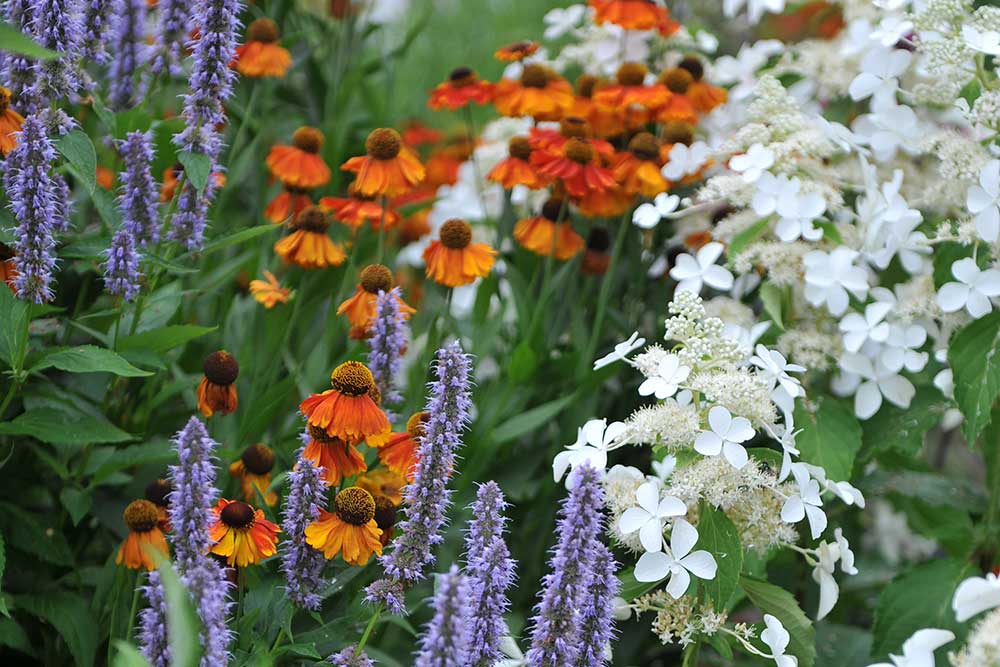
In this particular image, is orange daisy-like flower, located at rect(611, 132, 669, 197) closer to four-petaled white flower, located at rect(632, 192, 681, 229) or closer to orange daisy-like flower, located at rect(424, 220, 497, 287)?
four-petaled white flower, located at rect(632, 192, 681, 229)

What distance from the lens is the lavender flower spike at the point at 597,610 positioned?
1.26m

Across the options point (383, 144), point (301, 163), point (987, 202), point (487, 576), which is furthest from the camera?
point (301, 163)

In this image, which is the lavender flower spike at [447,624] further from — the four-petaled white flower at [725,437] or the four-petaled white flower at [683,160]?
the four-petaled white flower at [683,160]

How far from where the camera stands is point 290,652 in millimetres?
1386

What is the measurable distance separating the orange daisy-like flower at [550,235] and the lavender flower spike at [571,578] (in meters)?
0.83

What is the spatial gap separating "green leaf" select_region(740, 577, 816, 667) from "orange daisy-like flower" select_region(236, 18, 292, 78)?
3.97 ft

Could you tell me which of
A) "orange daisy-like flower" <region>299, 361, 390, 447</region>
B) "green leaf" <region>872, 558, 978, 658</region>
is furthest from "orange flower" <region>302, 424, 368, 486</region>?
"green leaf" <region>872, 558, 978, 658</region>

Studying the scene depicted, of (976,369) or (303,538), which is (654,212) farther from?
(303,538)

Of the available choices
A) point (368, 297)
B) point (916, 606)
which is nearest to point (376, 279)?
point (368, 297)

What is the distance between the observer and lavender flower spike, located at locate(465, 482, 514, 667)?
1206mm

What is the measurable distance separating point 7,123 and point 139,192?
189 mm

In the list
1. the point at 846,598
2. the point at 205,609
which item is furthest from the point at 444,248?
the point at 846,598

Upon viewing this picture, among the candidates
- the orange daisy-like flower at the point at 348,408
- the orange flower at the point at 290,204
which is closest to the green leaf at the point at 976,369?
the orange daisy-like flower at the point at 348,408

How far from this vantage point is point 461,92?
212 centimetres
